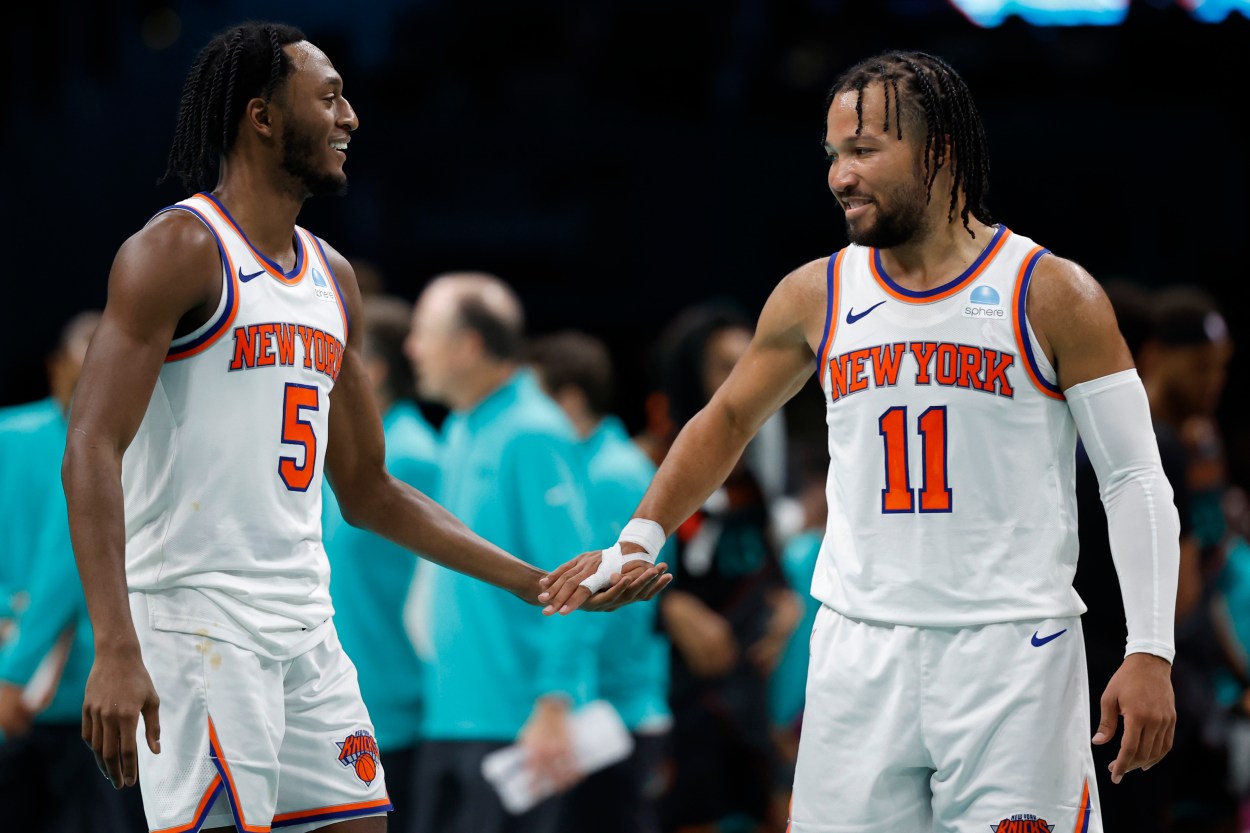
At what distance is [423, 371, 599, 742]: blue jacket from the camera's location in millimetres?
5785

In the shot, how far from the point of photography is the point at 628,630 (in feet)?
21.8

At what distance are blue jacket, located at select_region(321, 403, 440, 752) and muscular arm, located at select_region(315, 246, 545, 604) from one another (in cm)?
176

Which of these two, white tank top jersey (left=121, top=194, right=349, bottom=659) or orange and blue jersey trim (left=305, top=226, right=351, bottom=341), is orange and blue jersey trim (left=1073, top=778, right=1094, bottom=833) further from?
orange and blue jersey trim (left=305, top=226, right=351, bottom=341)

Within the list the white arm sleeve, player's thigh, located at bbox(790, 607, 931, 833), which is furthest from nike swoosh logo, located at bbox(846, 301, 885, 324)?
player's thigh, located at bbox(790, 607, 931, 833)

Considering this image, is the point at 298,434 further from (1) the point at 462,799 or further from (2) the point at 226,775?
(1) the point at 462,799

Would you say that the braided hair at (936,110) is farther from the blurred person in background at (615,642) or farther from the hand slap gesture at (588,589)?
the blurred person in background at (615,642)

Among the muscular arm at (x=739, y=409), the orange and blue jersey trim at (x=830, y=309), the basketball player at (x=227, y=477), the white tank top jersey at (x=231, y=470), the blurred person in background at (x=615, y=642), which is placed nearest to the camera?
the basketball player at (x=227, y=477)

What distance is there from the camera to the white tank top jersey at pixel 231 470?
3.29 metres

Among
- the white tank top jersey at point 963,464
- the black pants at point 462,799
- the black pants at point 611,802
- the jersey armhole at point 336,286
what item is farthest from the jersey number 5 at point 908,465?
the black pants at point 611,802

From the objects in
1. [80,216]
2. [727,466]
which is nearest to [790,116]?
[80,216]

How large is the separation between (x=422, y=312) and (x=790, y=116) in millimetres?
6798

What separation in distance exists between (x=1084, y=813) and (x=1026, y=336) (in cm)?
102

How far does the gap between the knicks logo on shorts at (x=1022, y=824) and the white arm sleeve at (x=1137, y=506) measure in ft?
1.31

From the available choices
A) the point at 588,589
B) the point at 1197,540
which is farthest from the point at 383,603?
the point at 1197,540
